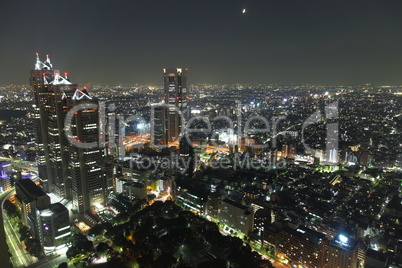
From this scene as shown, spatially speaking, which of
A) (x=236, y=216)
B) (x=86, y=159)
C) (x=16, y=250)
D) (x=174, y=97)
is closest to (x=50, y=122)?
(x=86, y=159)

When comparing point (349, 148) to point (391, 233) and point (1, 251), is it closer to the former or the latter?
point (391, 233)

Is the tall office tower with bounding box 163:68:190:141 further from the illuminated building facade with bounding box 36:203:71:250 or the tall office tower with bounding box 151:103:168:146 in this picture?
the illuminated building facade with bounding box 36:203:71:250

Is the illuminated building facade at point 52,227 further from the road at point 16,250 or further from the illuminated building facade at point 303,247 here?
the illuminated building facade at point 303,247

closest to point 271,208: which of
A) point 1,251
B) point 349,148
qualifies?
point 1,251

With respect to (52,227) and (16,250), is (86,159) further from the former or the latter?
(16,250)

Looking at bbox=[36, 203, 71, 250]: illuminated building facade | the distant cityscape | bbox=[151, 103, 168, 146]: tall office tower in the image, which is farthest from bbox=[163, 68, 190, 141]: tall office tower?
Answer: bbox=[36, 203, 71, 250]: illuminated building facade
